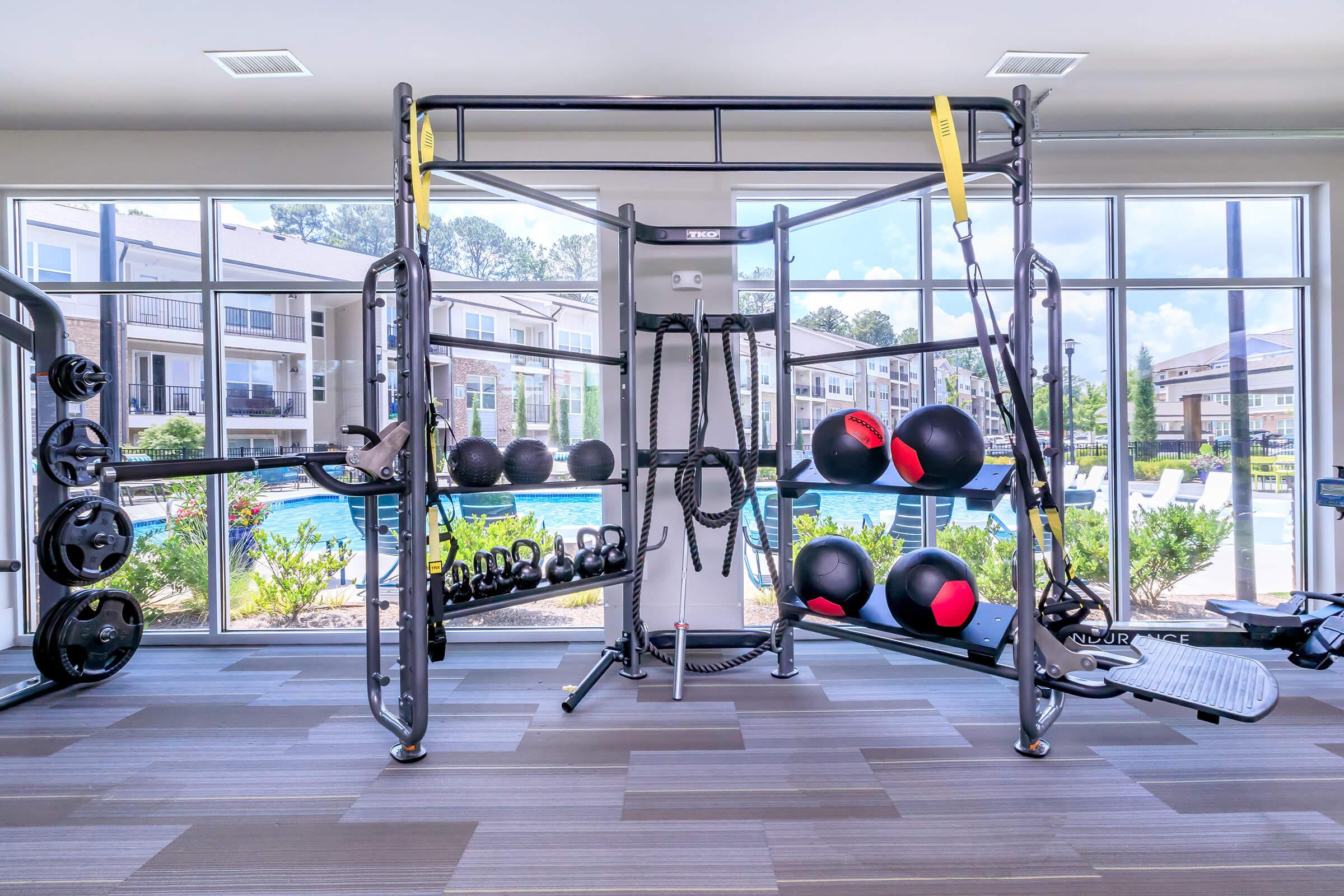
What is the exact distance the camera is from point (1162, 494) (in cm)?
368

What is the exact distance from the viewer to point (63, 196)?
3559 millimetres

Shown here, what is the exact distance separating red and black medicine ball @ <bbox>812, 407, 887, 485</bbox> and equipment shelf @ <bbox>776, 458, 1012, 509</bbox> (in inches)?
1.3

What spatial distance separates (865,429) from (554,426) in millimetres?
1895

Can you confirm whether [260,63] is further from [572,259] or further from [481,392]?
[481,392]

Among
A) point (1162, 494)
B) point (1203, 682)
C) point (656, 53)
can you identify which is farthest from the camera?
point (1162, 494)

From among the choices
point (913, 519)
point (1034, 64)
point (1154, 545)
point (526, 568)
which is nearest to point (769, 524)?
point (913, 519)

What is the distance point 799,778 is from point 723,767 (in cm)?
25

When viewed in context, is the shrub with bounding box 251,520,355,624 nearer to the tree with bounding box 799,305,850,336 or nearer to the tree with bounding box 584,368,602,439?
the tree with bounding box 584,368,602,439

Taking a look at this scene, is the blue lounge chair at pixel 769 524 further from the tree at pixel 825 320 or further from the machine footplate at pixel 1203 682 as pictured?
the machine footplate at pixel 1203 682

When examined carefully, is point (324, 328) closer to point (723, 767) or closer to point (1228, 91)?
point (723, 767)

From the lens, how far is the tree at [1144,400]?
3674 mm

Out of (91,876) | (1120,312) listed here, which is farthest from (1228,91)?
(91,876)

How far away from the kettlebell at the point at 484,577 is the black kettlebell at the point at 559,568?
0.23m

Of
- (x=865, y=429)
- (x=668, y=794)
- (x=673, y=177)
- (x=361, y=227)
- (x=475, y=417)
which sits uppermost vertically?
(x=673, y=177)
